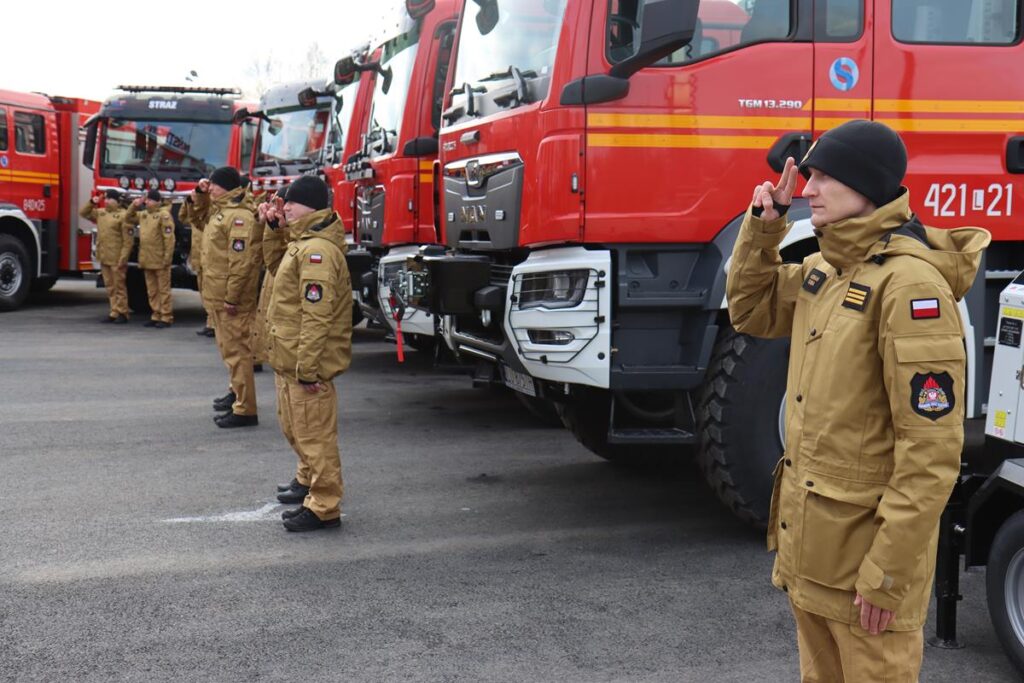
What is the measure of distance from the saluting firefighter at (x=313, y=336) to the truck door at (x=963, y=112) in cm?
268

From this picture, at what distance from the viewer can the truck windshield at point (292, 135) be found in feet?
43.8

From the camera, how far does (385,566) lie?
16.4 ft

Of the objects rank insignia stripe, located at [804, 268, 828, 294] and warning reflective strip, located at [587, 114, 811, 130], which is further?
warning reflective strip, located at [587, 114, 811, 130]

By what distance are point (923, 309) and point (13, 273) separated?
51.9 feet

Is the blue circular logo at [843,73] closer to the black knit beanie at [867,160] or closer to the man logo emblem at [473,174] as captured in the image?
the man logo emblem at [473,174]

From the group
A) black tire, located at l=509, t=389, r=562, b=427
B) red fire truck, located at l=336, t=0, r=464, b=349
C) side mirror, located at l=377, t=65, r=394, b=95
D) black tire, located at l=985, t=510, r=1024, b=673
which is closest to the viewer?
black tire, located at l=985, t=510, r=1024, b=673

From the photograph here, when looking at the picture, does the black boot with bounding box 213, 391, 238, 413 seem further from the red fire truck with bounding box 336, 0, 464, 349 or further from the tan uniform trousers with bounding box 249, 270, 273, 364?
the red fire truck with bounding box 336, 0, 464, 349

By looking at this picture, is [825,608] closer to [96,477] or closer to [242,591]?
[242,591]

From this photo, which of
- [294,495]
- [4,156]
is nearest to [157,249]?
[4,156]

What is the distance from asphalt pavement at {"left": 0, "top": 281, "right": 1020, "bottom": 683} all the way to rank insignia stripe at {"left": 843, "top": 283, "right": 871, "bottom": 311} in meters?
1.81

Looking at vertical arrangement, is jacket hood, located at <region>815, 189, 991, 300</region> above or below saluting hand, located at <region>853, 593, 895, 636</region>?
above

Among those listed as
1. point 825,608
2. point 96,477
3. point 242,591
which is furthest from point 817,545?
point 96,477

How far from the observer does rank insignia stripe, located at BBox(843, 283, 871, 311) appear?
246 centimetres

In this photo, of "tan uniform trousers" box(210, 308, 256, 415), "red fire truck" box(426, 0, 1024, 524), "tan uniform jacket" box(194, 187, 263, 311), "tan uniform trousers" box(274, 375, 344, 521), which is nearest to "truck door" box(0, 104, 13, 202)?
"tan uniform jacket" box(194, 187, 263, 311)
